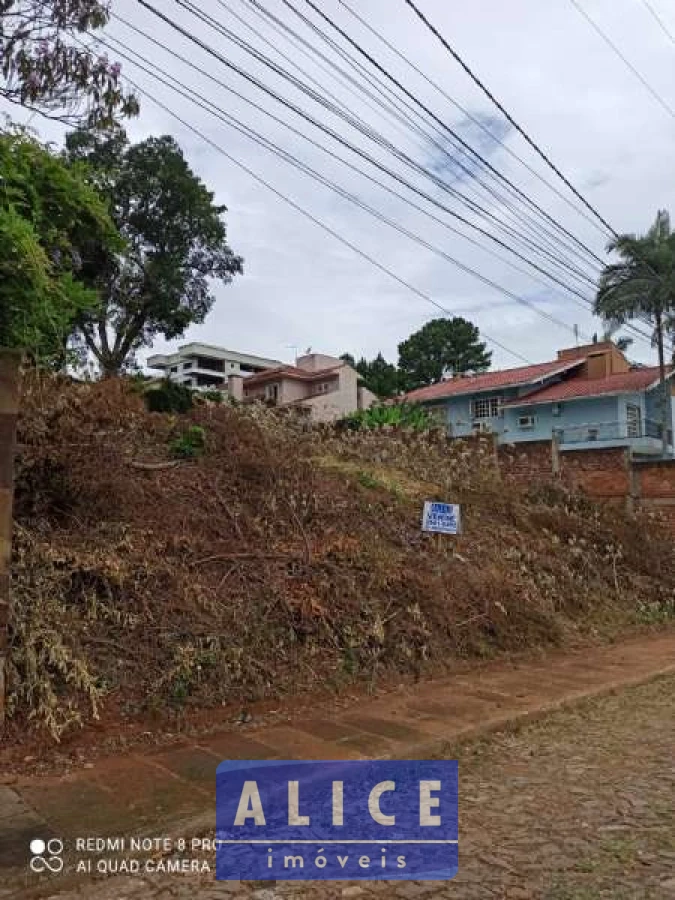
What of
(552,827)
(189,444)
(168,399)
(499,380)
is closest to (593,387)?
(499,380)

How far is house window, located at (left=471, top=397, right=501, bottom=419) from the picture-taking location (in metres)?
32.8

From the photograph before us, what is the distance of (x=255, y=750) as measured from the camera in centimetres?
426

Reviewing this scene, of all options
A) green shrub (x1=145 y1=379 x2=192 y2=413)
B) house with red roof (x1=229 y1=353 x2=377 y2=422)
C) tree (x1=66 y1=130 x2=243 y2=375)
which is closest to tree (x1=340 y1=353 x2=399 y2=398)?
house with red roof (x1=229 y1=353 x2=377 y2=422)

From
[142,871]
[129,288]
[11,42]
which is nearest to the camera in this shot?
[142,871]

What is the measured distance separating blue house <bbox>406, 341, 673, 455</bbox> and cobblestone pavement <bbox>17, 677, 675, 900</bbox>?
2324cm

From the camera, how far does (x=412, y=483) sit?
32.4 ft

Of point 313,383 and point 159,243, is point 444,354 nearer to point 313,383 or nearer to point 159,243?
point 313,383

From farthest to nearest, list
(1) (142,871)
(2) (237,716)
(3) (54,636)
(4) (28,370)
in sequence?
(4) (28,370) < (2) (237,716) < (3) (54,636) < (1) (142,871)

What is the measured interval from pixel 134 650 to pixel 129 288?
16.7 metres

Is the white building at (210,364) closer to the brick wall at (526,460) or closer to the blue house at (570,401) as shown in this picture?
the blue house at (570,401)

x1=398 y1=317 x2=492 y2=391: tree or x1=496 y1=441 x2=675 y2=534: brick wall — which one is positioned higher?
x1=398 y1=317 x2=492 y2=391: tree

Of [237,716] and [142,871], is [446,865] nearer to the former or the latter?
[142,871]

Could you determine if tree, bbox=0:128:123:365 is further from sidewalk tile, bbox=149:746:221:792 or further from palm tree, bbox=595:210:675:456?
palm tree, bbox=595:210:675:456

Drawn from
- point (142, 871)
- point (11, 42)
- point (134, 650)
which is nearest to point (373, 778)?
point (142, 871)
